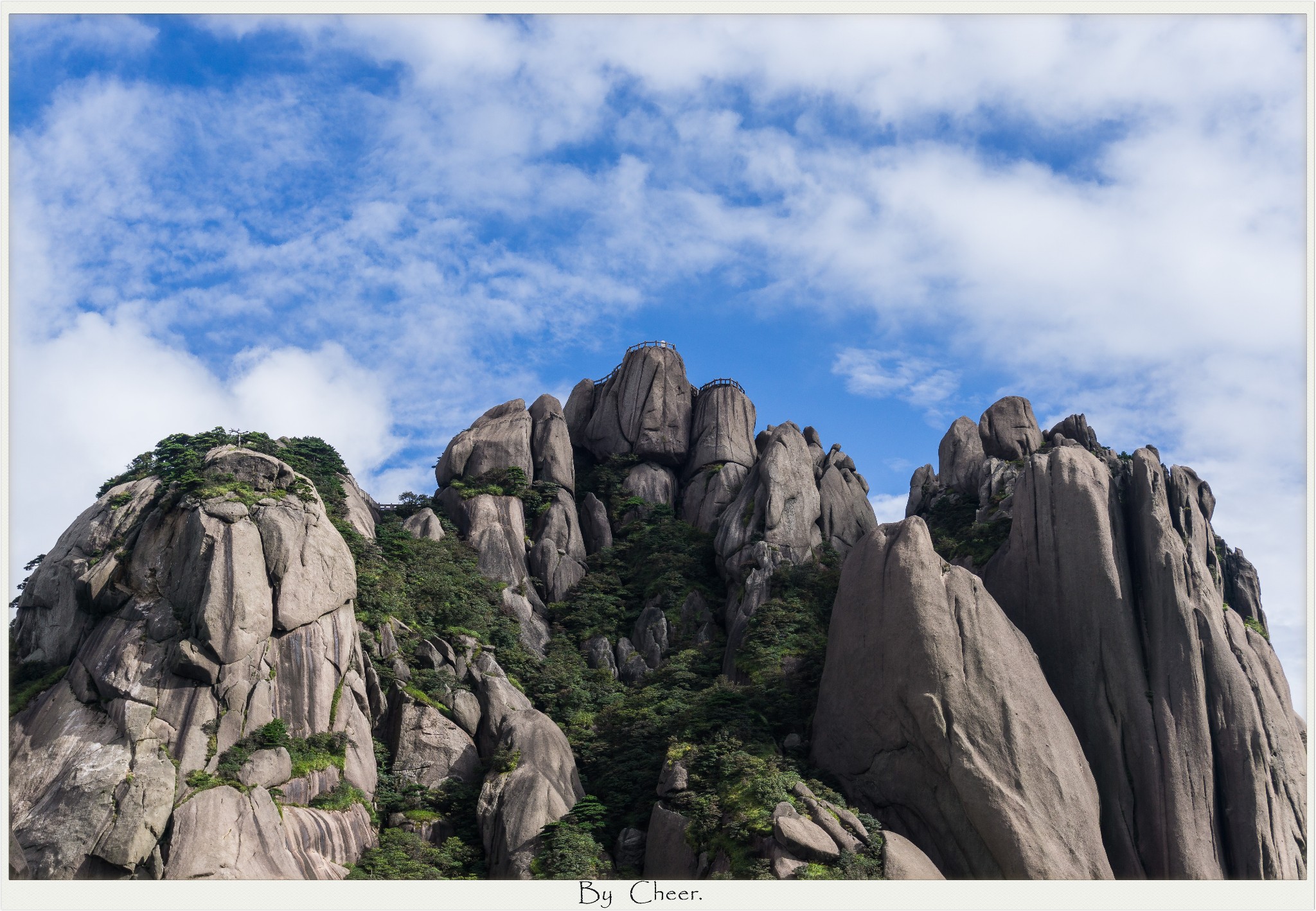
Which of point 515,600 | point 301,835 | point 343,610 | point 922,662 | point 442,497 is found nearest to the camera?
point 301,835

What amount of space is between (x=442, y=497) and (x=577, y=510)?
7744 millimetres

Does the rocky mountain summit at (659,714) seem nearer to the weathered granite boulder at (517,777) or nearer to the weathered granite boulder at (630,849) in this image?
the weathered granite boulder at (517,777)

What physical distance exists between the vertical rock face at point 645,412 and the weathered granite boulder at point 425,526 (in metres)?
14.4

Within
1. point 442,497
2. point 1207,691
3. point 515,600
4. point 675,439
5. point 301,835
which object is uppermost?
point 675,439

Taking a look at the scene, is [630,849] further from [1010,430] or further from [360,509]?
[1010,430]

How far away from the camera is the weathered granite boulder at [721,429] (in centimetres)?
6738

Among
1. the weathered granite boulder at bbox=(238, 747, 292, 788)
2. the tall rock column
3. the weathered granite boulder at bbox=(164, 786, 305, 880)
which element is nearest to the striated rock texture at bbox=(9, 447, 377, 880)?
the weathered granite boulder at bbox=(164, 786, 305, 880)

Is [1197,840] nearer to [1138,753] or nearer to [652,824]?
[1138,753]

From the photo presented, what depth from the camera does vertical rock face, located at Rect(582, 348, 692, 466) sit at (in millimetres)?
68188

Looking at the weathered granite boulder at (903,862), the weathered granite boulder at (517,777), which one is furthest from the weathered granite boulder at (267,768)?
the weathered granite boulder at (903,862)

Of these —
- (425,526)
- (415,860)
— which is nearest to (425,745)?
(415,860)

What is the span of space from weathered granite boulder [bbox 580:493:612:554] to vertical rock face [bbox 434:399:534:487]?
12.1ft

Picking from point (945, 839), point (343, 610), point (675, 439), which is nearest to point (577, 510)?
point (675, 439)

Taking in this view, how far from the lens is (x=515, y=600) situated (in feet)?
182
